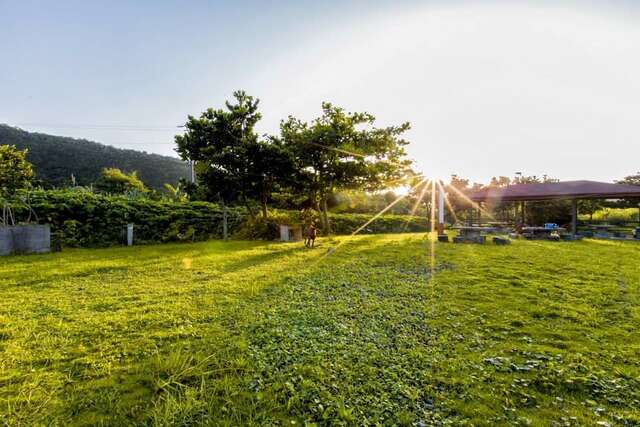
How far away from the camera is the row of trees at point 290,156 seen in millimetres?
13031

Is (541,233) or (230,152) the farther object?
(541,233)

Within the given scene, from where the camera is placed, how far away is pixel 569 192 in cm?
1574

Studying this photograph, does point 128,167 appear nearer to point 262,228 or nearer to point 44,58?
point 44,58

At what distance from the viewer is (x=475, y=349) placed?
3436 mm

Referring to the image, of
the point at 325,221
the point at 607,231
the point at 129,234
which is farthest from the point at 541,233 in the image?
the point at 129,234

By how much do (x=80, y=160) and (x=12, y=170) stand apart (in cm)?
2246

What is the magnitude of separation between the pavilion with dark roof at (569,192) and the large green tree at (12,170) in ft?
73.9

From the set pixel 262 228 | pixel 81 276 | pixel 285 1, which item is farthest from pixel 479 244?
pixel 81 276

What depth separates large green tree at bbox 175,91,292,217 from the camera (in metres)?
12.9

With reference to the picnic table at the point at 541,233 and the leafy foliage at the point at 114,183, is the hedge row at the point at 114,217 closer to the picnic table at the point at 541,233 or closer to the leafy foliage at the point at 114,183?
the leafy foliage at the point at 114,183

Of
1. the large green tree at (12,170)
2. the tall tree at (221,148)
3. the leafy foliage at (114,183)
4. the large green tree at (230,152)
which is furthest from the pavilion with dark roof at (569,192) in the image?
the leafy foliage at (114,183)

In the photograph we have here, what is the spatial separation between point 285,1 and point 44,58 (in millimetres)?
9418

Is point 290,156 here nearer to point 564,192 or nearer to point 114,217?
point 114,217

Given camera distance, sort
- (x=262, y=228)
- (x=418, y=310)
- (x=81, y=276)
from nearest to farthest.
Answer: (x=418, y=310)
(x=81, y=276)
(x=262, y=228)
